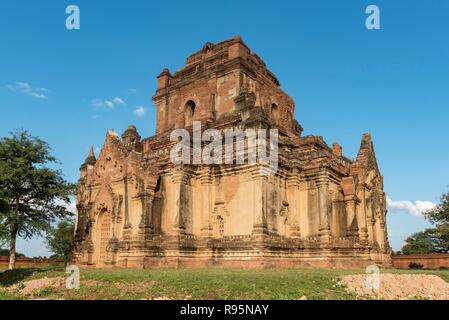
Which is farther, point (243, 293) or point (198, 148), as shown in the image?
point (198, 148)

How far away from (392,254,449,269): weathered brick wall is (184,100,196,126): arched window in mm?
23825

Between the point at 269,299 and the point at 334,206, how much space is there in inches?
582

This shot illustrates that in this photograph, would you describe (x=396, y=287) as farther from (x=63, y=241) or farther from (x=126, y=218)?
(x=63, y=241)

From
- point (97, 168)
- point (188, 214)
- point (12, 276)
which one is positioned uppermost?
point (97, 168)

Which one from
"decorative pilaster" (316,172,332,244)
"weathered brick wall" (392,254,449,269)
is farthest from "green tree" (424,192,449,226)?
"decorative pilaster" (316,172,332,244)

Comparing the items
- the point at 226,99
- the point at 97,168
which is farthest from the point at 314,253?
the point at 97,168

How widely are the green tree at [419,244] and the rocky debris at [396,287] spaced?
47.3m

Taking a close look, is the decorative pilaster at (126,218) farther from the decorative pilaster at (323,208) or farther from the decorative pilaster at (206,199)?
the decorative pilaster at (323,208)

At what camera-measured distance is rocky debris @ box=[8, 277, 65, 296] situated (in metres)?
15.3

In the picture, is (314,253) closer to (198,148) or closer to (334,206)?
(334,206)

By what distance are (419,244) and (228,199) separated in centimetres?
4878

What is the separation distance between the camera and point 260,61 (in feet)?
100

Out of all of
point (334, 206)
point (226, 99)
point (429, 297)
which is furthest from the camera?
point (226, 99)

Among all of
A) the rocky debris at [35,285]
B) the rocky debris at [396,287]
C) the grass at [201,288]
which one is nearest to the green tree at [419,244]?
the rocky debris at [396,287]
